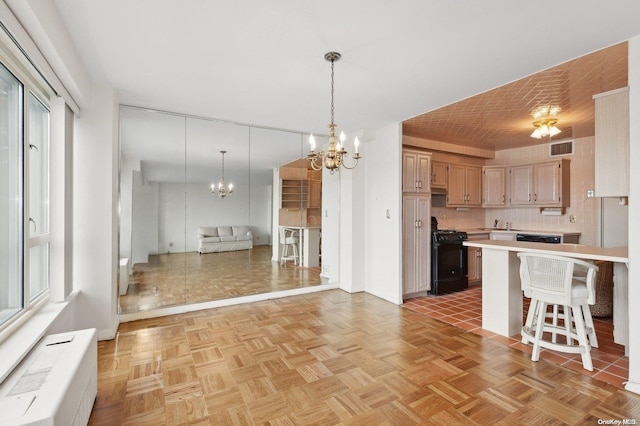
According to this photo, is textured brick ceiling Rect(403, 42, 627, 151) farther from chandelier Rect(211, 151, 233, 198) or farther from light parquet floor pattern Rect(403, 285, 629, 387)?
chandelier Rect(211, 151, 233, 198)

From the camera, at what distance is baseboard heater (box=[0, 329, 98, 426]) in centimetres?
126

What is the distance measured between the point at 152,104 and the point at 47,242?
6.06ft

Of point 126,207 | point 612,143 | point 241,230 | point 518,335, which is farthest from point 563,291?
point 126,207

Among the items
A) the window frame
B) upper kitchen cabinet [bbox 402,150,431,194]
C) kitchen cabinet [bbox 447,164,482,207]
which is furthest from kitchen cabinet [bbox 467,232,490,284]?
the window frame

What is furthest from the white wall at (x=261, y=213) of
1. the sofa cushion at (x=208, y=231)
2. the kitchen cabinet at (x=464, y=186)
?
the kitchen cabinet at (x=464, y=186)

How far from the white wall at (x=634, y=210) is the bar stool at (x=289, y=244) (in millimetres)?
4102

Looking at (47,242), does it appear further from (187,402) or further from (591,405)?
(591,405)

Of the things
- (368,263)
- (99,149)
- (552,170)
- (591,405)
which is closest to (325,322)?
(368,263)

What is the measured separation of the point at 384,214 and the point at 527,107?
2219 millimetres

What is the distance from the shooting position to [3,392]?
140cm

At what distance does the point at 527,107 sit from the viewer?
359 centimetres

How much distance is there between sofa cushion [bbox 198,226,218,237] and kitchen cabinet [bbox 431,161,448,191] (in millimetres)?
3690

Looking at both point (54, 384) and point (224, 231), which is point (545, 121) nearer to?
point (224, 231)

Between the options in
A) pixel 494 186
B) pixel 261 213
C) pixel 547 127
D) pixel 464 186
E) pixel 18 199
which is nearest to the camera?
pixel 18 199
